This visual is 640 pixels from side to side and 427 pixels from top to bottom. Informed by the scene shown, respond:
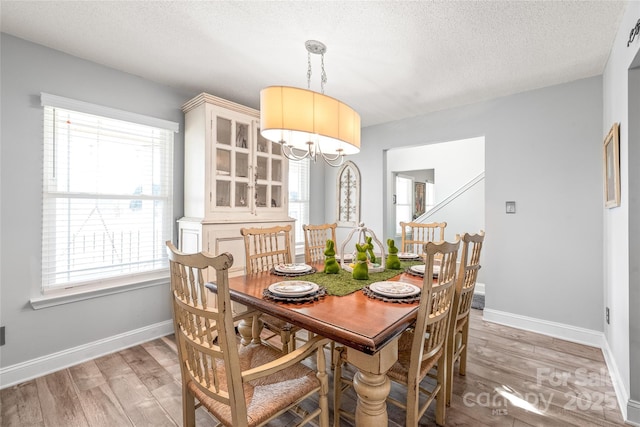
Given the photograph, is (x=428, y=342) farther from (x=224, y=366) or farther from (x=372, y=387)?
(x=224, y=366)

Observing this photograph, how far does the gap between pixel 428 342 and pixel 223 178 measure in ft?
7.48

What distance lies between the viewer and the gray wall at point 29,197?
6.77 feet

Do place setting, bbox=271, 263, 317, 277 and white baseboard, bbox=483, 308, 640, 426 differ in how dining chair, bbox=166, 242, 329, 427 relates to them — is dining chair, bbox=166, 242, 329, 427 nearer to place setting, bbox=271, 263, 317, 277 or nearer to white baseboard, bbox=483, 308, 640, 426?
place setting, bbox=271, 263, 317, 277

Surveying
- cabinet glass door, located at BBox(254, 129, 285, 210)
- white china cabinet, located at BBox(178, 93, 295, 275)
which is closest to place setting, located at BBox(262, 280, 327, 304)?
white china cabinet, located at BBox(178, 93, 295, 275)

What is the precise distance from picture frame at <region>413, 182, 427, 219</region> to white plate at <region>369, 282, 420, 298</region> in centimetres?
530

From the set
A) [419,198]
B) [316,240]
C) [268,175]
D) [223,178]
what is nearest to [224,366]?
[316,240]

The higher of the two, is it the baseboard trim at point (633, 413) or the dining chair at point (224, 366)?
the dining chair at point (224, 366)

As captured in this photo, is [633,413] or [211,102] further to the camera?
[211,102]

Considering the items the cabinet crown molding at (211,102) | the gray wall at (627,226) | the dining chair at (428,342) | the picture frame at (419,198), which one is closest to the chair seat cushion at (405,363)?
the dining chair at (428,342)

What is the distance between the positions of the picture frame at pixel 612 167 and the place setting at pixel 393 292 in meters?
1.63

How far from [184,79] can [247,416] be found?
2769mm

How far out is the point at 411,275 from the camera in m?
2.03

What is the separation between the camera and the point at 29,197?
2154 mm

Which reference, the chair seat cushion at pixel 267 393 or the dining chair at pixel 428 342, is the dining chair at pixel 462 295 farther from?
the chair seat cushion at pixel 267 393
